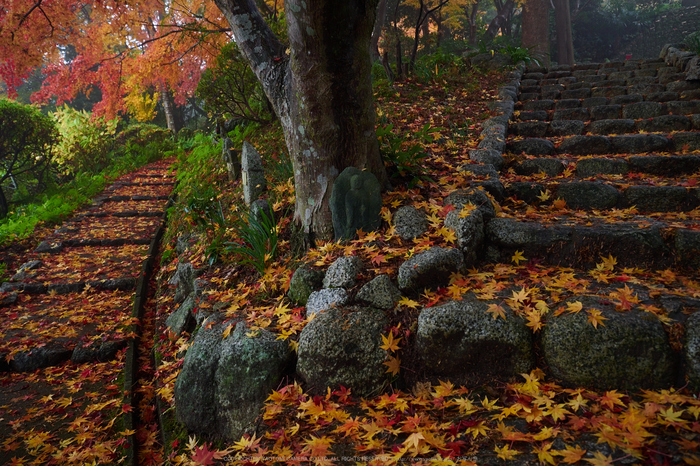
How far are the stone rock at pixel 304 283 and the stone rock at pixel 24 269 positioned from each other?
15.3 ft

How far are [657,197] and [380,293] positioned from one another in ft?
8.25

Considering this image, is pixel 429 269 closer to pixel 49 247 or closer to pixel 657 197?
pixel 657 197

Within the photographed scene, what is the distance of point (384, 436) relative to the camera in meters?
2.08

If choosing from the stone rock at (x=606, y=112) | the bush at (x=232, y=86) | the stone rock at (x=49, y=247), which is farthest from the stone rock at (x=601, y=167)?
the stone rock at (x=49, y=247)

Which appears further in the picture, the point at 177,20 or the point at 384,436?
the point at 177,20

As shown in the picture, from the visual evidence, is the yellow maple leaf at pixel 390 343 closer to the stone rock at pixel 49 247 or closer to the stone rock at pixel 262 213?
the stone rock at pixel 262 213

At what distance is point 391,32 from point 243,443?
15.4 meters

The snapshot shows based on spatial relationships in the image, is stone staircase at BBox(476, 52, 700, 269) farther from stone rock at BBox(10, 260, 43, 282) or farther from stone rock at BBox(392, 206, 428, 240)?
stone rock at BBox(10, 260, 43, 282)

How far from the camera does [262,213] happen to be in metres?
3.70

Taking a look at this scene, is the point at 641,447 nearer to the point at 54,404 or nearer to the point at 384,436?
the point at 384,436

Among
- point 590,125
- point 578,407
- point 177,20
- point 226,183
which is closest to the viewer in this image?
point 578,407

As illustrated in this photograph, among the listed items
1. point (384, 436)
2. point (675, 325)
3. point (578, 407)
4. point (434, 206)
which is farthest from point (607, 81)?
point (384, 436)

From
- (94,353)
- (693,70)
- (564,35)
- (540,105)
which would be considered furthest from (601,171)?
(564,35)

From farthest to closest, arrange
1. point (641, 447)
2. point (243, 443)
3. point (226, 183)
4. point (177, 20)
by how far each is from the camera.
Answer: point (177, 20)
point (226, 183)
point (243, 443)
point (641, 447)
